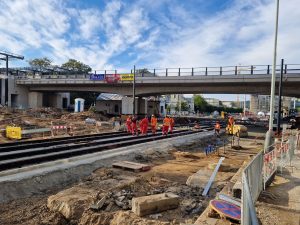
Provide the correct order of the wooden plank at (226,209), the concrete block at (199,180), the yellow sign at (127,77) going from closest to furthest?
1. the wooden plank at (226,209)
2. the concrete block at (199,180)
3. the yellow sign at (127,77)

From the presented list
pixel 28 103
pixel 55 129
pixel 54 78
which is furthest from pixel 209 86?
pixel 28 103

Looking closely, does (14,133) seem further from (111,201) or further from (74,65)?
(74,65)

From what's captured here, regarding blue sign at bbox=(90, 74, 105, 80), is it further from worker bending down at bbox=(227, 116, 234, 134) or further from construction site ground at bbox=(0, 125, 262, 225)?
construction site ground at bbox=(0, 125, 262, 225)

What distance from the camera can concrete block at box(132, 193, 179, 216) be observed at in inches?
267

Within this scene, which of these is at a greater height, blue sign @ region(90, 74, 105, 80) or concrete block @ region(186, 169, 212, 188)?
blue sign @ region(90, 74, 105, 80)

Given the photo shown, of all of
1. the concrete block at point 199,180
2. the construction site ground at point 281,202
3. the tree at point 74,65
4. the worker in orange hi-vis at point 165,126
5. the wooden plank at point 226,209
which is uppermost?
the tree at point 74,65

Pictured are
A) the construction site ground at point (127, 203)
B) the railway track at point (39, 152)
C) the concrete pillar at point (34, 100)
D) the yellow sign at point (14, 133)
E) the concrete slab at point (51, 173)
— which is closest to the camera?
the construction site ground at point (127, 203)

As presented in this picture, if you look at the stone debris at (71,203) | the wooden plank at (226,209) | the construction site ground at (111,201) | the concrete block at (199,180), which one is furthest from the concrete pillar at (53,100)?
the wooden plank at (226,209)

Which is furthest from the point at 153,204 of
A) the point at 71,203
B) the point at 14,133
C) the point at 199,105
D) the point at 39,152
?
the point at 199,105

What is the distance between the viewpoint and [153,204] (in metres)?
7.01

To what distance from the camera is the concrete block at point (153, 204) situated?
6777 mm

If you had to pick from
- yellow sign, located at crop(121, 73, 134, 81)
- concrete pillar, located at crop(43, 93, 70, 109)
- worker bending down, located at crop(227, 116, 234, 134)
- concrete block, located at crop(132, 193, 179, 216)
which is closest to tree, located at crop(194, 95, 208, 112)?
concrete pillar, located at crop(43, 93, 70, 109)

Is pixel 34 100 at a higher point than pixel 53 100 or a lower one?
lower

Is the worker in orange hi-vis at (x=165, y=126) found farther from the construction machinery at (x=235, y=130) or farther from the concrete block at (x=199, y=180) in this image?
the concrete block at (x=199, y=180)
